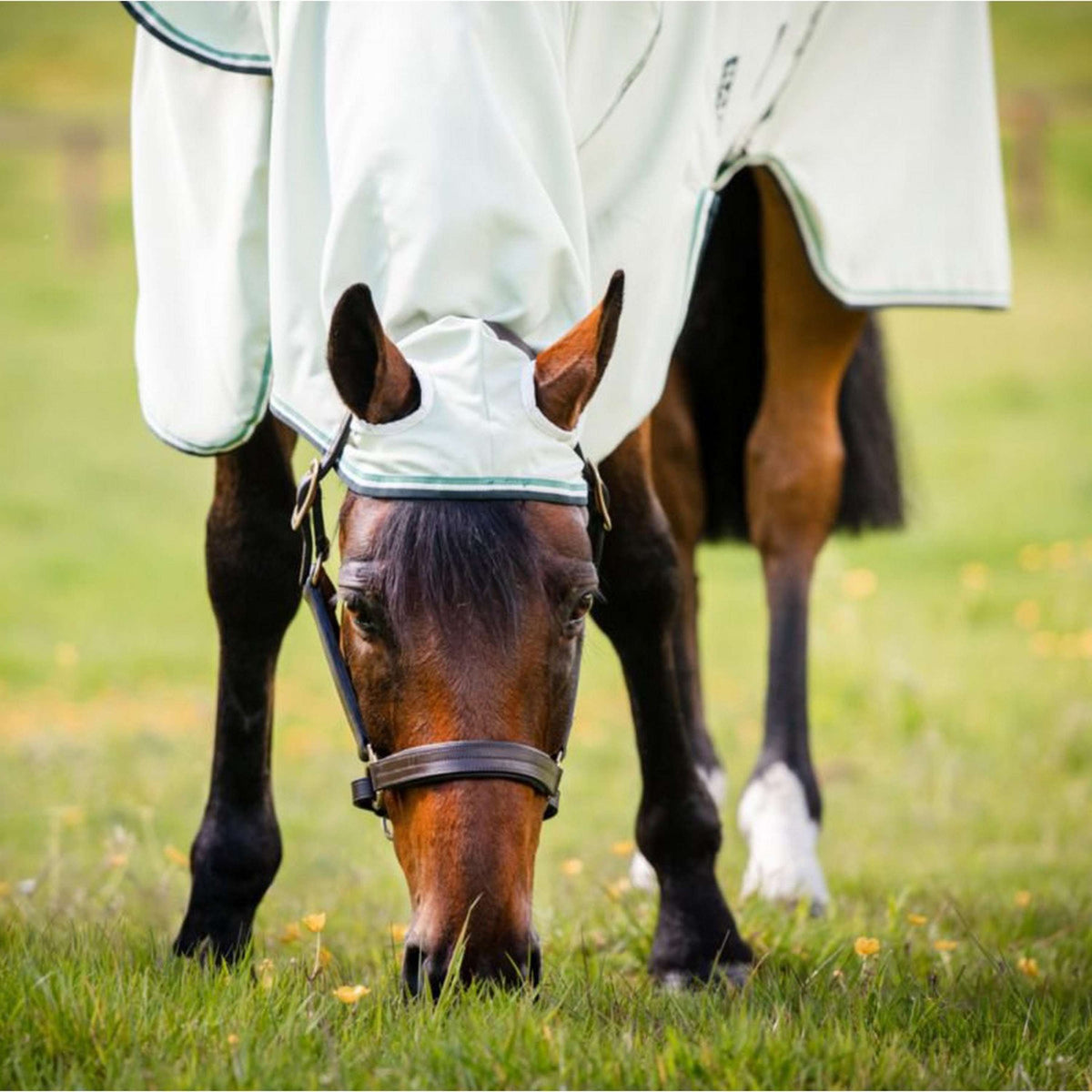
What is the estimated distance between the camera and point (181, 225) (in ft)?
10.7

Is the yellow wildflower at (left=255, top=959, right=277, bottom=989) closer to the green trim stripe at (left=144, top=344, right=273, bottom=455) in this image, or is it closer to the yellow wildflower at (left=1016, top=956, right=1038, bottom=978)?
the green trim stripe at (left=144, top=344, right=273, bottom=455)

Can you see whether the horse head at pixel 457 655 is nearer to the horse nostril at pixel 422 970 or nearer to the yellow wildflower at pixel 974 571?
the horse nostril at pixel 422 970

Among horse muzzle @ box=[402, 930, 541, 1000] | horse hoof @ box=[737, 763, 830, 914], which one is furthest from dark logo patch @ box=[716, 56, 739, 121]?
horse muzzle @ box=[402, 930, 541, 1000]

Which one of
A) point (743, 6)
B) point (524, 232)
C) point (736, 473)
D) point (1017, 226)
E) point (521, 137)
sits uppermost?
point (1017, 226)

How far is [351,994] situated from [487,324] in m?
1.01

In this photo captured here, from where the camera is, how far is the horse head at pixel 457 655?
2.27 m

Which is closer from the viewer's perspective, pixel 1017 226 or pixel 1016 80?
pixel 1017 226

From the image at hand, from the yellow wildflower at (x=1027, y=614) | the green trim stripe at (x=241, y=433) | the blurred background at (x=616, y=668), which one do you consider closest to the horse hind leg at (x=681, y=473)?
the blurred background at (x=616, y=668)

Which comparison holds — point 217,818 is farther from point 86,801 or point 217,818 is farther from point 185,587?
point 185,587

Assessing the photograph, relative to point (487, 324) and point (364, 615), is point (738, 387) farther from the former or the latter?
point (364, 615)

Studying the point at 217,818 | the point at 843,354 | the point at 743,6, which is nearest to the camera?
the point at 217,818

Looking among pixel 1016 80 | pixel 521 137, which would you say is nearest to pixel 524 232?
pixel 521 137

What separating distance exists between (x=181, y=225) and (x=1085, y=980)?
2232 millimetres

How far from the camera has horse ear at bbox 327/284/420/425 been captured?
2.35m
